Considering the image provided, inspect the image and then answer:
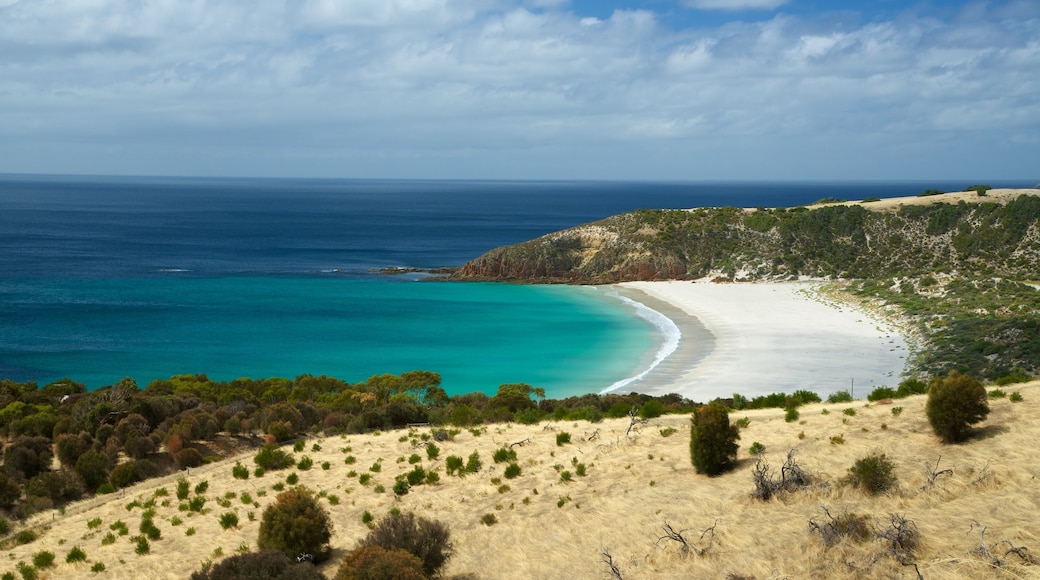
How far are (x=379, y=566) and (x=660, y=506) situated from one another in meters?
6.29

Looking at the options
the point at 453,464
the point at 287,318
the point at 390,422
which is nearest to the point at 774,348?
the point at 390,422

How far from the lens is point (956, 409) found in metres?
15.7

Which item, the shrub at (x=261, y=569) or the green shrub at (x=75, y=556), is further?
the green shrub at (x=75, y=556)

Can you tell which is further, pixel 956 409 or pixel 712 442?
pixel 712 442

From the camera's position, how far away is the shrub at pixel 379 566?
10734mm

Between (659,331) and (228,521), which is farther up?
(228,521)

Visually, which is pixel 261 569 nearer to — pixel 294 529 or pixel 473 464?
pixel 294 529

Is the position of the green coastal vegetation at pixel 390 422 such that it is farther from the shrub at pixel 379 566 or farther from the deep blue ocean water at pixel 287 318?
the deep blue ocean water at pixel 287 318

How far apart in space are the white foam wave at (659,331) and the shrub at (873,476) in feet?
76.3

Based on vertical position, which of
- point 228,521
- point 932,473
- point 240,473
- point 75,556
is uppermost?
point 932,473

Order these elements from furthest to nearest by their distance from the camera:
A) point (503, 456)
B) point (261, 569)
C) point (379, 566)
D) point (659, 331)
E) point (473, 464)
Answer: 1. point (659, 331)
2. point (503, 456)
3. point (473, 464)
4. point (261, 569)
5. point (379, 566)

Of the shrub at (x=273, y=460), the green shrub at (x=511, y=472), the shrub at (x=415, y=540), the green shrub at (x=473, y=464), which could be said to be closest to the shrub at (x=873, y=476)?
the green shrub at (x=511, y=472)

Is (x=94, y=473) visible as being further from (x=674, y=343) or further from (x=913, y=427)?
(x=674, y=343)

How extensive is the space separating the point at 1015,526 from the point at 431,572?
353 inches
